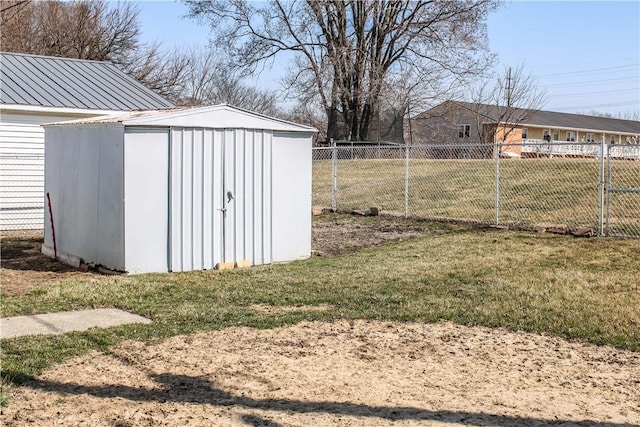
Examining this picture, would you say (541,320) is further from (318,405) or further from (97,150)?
(97,150)

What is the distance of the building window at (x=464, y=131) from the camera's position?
155 ft

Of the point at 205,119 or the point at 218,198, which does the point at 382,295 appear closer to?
the point at 218,198

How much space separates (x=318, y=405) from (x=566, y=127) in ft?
166

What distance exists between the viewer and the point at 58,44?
33.2 meters

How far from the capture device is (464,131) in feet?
158

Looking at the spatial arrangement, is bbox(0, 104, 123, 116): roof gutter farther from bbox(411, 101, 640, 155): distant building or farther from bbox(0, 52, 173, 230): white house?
bbox(411, 101, 640, 155): distant building

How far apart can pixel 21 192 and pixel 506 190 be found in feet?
38.7

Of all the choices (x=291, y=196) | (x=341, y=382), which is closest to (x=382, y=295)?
(x=341, y=382)

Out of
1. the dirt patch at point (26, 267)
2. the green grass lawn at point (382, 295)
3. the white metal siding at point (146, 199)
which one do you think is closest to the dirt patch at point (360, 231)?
the green grass lawn at point (382, 295)

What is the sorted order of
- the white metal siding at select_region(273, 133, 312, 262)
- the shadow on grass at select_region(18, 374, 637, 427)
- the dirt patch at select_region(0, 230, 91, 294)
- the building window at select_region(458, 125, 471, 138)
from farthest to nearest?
the building window at select_region(458, 125, 471, 138) < the white metal siding at select_region(273, 133, 312, 262) < the dirt patch at select_region(0, 230, 91, 294) < the shadow on grass at select_region(18, 374, 637, 427)

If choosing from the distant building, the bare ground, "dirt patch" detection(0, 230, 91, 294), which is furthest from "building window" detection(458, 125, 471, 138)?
the bare ground

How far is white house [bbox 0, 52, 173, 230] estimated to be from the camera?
50.9ft

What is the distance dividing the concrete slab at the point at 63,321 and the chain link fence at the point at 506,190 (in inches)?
312

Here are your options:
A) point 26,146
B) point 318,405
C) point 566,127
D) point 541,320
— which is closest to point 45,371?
point 318,405
